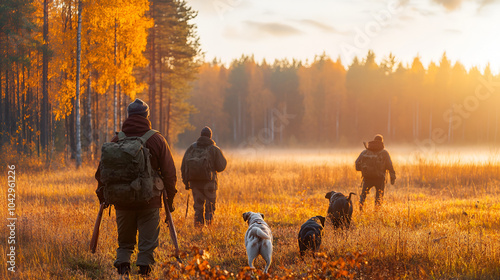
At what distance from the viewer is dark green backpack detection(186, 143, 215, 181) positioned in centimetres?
771

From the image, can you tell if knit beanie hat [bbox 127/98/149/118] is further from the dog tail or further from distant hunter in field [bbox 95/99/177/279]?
the dog tail

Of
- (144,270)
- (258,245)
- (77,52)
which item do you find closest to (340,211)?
(258,245)

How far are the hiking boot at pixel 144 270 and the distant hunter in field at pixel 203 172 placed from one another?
3115mm

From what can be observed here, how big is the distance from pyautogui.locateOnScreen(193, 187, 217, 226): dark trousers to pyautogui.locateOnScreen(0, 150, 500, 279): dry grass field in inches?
11.1

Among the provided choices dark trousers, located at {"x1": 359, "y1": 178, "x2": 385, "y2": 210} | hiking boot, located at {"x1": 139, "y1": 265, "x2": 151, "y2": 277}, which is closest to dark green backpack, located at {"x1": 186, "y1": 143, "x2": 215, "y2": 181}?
hiking boot, located at {"x1": 139, "y1": 265, "x2": 151, "y2": 277}

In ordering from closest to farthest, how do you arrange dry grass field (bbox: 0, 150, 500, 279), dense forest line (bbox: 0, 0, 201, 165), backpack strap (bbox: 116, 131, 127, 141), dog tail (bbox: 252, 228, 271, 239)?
backpack strap (bbox: 116, 131, 127, 141), dog tail (bbox: 252, 228, 271, 239), dry grass field (bbox: 0, 150, 500, 279), dense forest line (bbox: 0, 0, 201, 165)

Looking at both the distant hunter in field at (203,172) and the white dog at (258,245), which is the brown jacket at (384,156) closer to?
the distant hunter in field at (203,172)

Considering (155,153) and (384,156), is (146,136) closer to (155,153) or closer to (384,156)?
(155,153)

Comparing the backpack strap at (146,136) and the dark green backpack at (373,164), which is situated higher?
the backpack strap at (146,136)

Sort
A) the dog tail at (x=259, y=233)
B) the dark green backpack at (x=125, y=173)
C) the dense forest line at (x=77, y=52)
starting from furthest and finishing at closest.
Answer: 1. the dense forest line at (x=77, y=52)
2. the dog tail at (x=259, y=233)
3. the dark green backpack at (x=125, y=173)

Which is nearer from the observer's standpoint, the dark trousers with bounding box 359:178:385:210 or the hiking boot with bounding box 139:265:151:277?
the hiking boot with bounding box 139:265:151:277

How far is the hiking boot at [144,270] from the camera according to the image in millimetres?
4660

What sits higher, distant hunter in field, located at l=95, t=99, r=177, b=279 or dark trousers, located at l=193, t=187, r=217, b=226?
distant hunter in field, located at l=95, t=99, r=177, b=279

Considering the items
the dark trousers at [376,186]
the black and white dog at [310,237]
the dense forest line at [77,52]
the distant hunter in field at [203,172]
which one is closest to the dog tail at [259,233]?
the black and white dog at [310,237]
